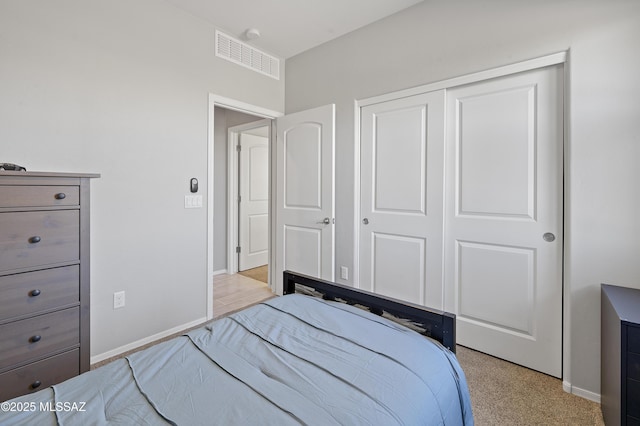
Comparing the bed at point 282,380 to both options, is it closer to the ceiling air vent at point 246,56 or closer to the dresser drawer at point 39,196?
the dresser drawer at point 39,196

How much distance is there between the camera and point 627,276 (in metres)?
1.66

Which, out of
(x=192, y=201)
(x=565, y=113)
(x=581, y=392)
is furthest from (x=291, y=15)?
(x=581, y=392)

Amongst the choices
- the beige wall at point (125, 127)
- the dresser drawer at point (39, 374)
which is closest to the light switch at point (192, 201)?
the beige wall at point (125, 127)

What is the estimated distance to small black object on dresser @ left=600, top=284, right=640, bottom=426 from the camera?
1.26m

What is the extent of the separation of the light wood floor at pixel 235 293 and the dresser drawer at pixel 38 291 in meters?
1.48

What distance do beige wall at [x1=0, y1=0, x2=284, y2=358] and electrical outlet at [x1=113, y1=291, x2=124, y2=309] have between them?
1.3 inches

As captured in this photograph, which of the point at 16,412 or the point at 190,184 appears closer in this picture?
the point at 16,412

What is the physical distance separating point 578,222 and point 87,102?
3.18 meters

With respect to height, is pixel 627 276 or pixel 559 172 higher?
pixel 559 172

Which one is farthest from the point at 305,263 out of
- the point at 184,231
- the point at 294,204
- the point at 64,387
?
the point at 64,387

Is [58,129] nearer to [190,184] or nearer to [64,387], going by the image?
[190,184]

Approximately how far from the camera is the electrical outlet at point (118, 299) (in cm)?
220

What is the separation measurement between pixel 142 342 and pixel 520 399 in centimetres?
260

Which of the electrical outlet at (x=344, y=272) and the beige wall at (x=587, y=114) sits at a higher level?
the beige wall at (x=587, y=114)
